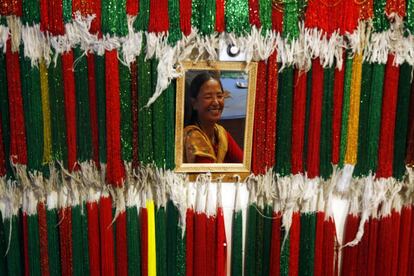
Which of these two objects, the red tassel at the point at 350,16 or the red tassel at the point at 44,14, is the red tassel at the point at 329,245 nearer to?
the red tassel at the point at 350,16

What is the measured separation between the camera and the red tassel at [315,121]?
1.01 metres

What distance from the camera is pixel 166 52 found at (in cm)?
96

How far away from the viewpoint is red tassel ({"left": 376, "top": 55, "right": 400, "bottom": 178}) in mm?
1027

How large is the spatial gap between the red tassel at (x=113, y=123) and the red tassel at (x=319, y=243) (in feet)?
1.87

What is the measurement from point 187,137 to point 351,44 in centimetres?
50

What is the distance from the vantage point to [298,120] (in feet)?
3.35

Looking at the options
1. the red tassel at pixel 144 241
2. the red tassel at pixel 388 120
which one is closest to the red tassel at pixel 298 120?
the red tassel at pixel 388 120

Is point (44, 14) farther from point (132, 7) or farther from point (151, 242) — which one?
point (151, 242)

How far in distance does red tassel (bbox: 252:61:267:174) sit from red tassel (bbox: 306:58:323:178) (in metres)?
0.13

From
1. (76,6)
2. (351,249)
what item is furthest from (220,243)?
(76,6)

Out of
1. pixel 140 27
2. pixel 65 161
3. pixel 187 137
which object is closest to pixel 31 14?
pixel 140 27

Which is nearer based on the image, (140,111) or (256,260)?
(140,111)

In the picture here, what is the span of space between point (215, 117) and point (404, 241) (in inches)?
26.3

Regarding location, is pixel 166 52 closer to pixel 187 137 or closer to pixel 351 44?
pixel 187 137
